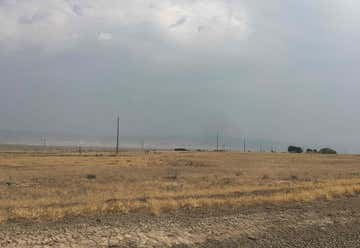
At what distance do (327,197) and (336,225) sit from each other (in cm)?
489

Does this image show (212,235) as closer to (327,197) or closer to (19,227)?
(19,227)

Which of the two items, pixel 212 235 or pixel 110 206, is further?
pixel 110 206

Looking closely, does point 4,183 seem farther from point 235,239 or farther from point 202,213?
point 235,239

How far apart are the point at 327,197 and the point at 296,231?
242 inches

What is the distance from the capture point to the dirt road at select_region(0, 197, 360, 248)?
1012 centimetres

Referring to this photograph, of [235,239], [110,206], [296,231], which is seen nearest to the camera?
[235,239]

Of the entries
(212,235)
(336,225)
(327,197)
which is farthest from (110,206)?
(327,197)

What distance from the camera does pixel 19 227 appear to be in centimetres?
1130

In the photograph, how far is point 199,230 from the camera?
11352mm

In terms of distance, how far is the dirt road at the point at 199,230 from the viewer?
1012 cm

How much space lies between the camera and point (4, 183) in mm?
38406

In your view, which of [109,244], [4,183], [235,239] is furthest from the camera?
[4,183]

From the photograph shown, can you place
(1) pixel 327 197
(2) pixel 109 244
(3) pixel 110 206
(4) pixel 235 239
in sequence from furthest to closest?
(1) pixel 327 197 < (3) pixel 110 206 < (4) pixel 235 239 < (2) pixel 109 244

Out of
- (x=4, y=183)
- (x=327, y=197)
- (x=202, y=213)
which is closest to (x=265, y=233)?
(x=202, y=213)
